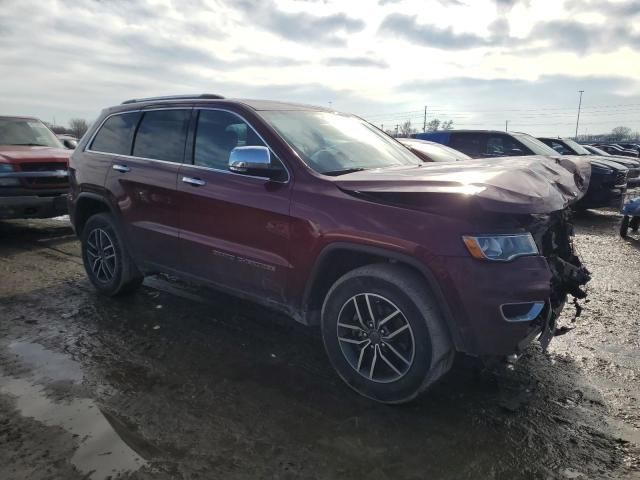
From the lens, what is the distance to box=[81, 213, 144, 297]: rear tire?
15.4 ft

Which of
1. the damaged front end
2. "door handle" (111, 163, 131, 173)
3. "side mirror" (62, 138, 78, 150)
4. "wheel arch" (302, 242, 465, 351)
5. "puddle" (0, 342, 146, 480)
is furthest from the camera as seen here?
"side mirror" (62, 138, 78, 150)

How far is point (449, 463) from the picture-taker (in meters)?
2.48

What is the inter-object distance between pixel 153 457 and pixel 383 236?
5.62ft

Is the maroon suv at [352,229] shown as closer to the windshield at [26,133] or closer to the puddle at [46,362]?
the puddle at [46,362]

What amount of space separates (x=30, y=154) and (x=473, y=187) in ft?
23.5

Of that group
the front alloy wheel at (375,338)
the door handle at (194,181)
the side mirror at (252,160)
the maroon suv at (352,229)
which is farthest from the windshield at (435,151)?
the front alloy wheel at (375,338)

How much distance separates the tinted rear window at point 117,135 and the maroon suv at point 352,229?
32 mm

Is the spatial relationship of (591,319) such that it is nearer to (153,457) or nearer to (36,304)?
(153,457)

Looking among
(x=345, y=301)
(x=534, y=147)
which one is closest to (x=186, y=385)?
(x=345, y=301)

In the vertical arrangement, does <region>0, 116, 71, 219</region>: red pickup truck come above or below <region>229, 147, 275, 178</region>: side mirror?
below

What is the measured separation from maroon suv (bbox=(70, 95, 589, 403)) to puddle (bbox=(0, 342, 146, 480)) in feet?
3.84

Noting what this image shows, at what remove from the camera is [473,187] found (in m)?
2.65

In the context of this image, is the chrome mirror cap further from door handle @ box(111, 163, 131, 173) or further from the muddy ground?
door handle @ box(111, 163, 131, 173)

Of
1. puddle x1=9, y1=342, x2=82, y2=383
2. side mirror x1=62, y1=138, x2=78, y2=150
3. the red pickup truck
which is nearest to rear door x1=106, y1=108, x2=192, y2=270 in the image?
puddle x1=9, y1=342, x2=82, y2=383
